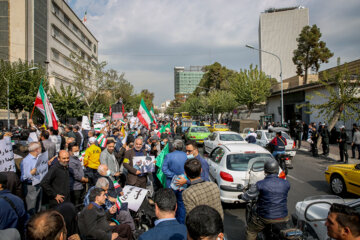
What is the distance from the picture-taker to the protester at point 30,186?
4594mm

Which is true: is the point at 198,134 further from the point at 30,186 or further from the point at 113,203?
the point at 113,203

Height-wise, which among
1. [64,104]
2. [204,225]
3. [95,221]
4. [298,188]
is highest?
[64,104]

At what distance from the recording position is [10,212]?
3002 millimetres

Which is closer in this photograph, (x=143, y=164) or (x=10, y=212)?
(x=10, y=212)

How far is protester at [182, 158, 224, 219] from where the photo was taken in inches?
117

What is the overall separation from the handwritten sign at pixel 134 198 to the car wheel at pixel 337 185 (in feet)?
18.3

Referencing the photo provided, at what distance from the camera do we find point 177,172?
4.58m

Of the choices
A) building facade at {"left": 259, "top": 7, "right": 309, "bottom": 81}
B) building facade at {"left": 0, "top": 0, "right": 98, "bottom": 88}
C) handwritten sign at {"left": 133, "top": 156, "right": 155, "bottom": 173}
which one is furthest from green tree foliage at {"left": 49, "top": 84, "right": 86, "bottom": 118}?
building facade at {"left": 259, "top": 7, "right": 309, "bottom": 81}

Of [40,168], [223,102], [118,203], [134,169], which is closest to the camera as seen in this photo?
[118,203]

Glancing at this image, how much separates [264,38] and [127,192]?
95601mm

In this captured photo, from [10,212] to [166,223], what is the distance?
2.06 meters

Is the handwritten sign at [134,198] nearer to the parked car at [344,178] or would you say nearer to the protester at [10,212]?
the protester at [10,212]

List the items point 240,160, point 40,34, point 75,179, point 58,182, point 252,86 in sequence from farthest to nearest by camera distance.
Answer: point 40,34 < point 252,86 < point 240,160 < point 75,179 < point 58,182

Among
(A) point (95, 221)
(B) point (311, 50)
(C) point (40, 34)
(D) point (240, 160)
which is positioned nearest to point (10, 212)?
(A) point (95, 221)
